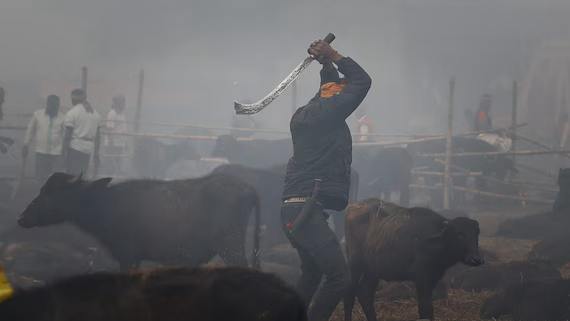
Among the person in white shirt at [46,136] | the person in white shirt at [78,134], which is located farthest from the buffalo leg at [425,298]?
the person in white shirt at [46,136]

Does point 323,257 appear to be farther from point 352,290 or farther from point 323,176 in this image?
point 352,290

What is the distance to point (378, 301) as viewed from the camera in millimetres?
8656

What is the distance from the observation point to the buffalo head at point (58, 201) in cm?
814

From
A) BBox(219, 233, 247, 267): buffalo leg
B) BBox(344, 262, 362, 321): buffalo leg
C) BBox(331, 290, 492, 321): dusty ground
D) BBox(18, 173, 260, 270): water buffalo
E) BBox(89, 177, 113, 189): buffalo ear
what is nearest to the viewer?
BBox(344, 262, 362, 321): buffalo leg

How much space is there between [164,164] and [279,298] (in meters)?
18.0

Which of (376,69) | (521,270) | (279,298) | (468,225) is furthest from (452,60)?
(279,298)

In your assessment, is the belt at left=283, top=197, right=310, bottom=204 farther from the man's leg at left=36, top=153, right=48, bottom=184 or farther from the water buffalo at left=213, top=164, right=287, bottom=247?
the man's leg at left=36, top=153, right=48, bottom=184

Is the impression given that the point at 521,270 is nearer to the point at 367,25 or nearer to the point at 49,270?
→ the point at 49,270

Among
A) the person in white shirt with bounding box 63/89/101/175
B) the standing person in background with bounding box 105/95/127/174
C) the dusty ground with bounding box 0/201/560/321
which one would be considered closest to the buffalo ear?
the dusty ground with bounding box 0/201/560/321

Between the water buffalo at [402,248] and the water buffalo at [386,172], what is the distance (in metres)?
10.8

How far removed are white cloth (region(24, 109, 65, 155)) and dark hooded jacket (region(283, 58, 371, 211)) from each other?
954 cm

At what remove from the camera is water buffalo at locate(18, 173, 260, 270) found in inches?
320

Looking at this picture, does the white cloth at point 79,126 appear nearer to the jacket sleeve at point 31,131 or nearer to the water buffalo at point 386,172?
the jacket sleeve at point 31,131

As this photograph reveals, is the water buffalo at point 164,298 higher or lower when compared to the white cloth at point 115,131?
lower
